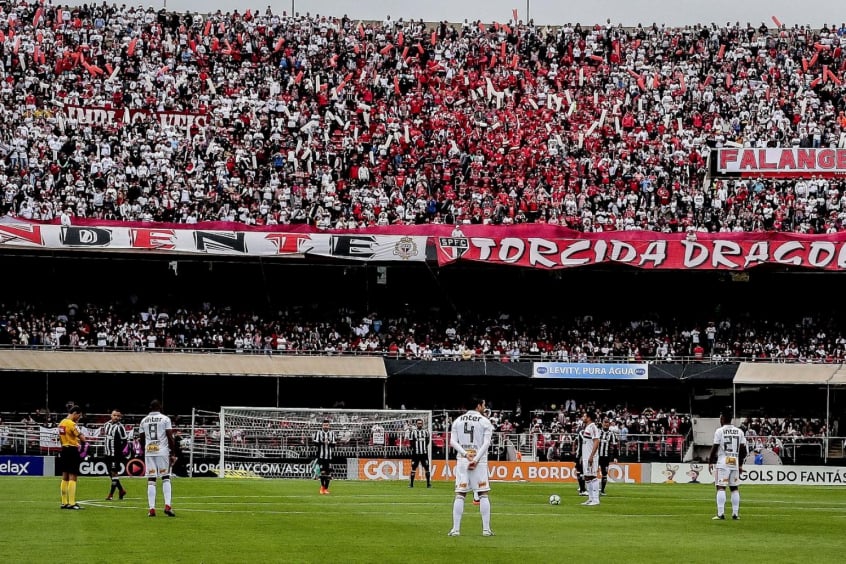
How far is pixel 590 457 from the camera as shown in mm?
31734

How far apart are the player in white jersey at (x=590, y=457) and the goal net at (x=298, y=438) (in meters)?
14.4

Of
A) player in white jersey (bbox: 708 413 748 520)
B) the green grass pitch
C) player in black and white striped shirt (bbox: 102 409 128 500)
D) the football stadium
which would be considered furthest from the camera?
the football stadium

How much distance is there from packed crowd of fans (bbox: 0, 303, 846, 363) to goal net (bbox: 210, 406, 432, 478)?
300 inches

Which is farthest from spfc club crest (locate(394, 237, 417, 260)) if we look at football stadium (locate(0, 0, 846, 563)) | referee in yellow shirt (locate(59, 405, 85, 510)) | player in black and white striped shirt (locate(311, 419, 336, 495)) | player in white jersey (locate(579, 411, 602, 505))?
→ referee in yellow shirt (locate(59, 405, 85, 510))

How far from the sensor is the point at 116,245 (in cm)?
5322

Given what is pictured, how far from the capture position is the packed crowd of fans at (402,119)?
57.3 m

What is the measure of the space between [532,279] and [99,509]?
35281 mm

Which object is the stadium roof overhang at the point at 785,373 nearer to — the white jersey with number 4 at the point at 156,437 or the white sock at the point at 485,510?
the white jersey with number 4 at the point at 156,437

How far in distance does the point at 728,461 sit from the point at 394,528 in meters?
7.88

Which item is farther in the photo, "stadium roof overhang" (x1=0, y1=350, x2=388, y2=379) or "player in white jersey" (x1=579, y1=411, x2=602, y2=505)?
"stadium roof overhang" (x1=0, y1=350, x2=388, y2=379)

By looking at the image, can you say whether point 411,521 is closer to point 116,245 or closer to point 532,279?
point 116,245

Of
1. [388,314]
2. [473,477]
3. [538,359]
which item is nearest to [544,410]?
[538,359]

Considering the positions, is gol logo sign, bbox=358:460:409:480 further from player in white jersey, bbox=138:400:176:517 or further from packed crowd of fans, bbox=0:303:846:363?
player in white jersey, bbox=138:400:176:517

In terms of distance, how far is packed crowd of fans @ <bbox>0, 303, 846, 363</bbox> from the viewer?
2157 inches
